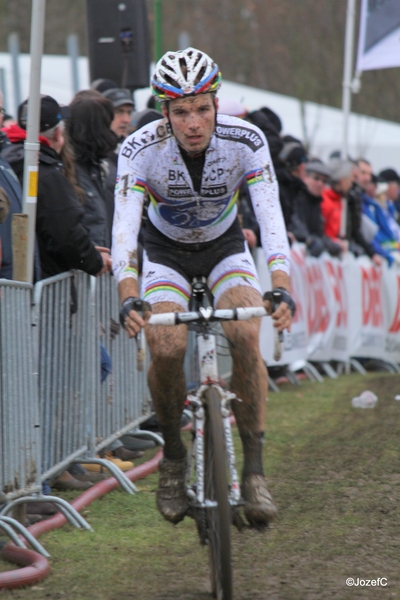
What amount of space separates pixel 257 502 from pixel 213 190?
154cm

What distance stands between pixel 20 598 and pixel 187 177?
7.01ft

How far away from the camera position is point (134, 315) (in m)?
4.49

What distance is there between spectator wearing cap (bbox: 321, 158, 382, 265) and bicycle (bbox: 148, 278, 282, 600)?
896 cm

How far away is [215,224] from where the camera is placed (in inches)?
215

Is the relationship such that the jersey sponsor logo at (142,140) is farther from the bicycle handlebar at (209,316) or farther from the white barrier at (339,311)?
the white barrier at (339,311)

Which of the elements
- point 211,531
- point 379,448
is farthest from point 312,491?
point 211,531

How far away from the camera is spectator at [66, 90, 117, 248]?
7609 millimetres

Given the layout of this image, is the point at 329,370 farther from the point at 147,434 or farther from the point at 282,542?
the point at 282,542

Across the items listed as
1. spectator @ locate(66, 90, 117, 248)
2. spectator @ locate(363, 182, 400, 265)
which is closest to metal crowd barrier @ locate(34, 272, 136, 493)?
spectator @ locate(66, 90, 117, 248)

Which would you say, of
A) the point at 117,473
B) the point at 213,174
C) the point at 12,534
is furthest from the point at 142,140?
the point at 117,473

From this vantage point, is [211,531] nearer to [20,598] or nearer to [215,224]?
[20,598]

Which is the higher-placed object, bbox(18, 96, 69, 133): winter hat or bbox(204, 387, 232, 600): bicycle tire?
bbox(18, 96, 69, 133): winter hat

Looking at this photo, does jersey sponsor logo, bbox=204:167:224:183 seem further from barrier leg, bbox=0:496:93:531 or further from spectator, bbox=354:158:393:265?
spectator, bbox=354:158:393:265

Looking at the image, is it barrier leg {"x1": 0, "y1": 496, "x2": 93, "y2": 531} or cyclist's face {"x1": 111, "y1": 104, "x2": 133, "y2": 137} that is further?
cyclist's face {"x1": 111, "y1": 104, "x2": 133, "y2": 137}
